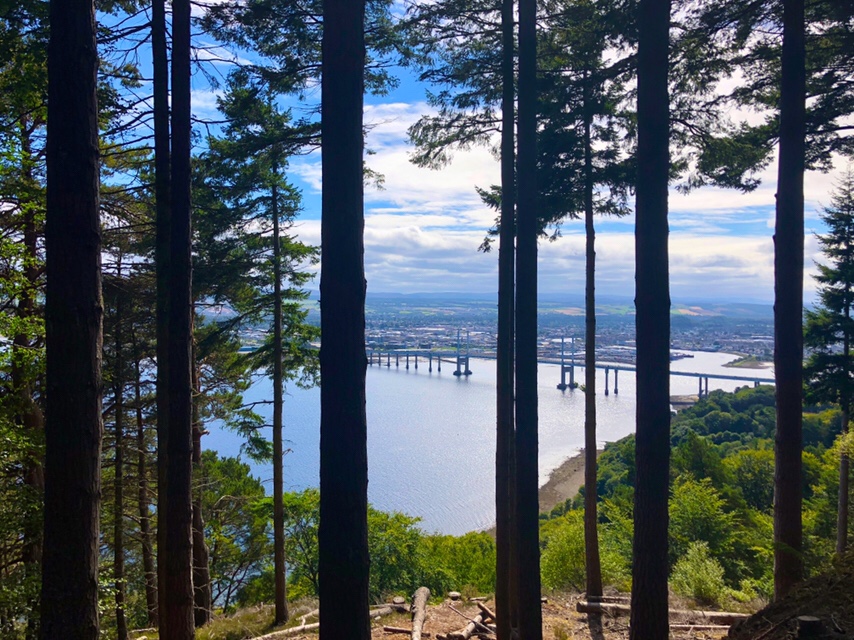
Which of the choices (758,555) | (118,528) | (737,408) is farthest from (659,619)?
(737,408)

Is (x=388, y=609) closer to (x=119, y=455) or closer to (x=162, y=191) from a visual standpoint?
(x=119, y=455)

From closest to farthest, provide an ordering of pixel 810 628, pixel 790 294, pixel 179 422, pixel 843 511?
1. pixel 810 628
2. pixel 179 422
3. pixel 790 294
4. pixel 843 511

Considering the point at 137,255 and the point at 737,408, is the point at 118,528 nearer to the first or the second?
the point at 137,255

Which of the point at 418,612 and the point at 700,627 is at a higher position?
the point at 700,627

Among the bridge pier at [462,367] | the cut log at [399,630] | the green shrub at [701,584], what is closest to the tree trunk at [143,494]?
the cut log at [399,630]

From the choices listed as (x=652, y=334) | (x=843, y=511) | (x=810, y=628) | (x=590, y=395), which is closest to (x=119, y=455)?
(x=590, y=395)

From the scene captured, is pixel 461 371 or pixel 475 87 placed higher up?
pixel 475 87
